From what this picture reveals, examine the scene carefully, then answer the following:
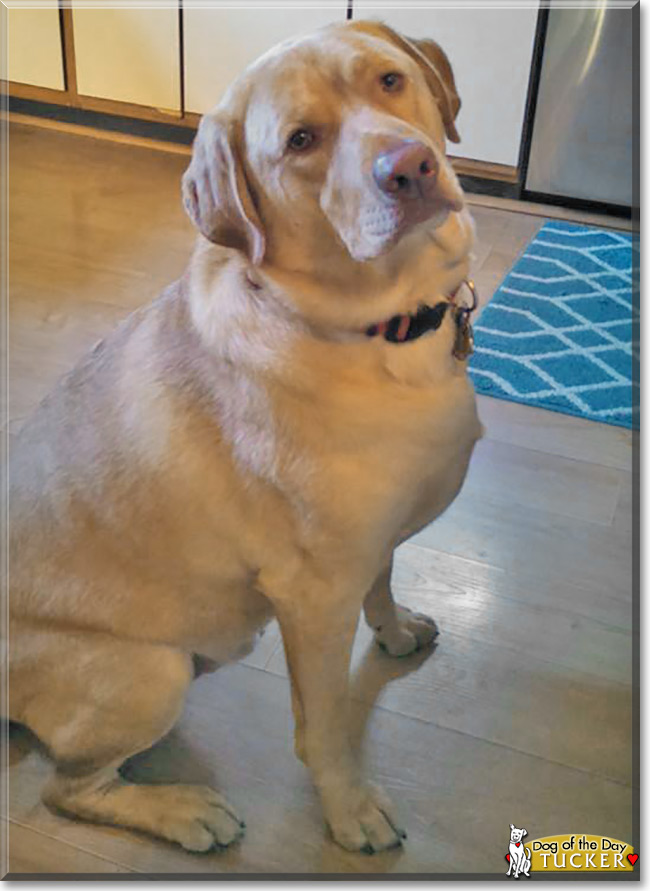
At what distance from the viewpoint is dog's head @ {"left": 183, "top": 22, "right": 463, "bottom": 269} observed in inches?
40.3

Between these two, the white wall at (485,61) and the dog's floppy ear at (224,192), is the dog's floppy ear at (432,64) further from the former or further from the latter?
the white wall at (485,61)

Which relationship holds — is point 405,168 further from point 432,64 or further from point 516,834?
point 516,834

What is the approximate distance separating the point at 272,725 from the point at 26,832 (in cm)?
39

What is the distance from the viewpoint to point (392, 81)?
1105mm

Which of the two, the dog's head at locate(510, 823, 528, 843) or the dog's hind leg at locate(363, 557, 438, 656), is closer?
the dog's head at locate(510, 823, 528, 843)

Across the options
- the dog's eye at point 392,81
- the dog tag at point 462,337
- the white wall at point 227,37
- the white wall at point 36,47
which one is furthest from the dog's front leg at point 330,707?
the white wall at point 36,47

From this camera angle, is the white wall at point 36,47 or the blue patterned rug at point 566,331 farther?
the white wall at point 36,47

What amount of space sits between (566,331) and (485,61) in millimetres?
1068

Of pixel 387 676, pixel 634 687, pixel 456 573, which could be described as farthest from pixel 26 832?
pixel 634 687

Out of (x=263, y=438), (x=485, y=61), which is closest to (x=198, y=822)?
(x=263, y=438)

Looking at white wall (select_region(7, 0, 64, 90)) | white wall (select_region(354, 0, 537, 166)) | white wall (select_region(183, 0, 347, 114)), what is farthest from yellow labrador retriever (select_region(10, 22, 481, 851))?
white wall (select_region(7, 0, 64, 90))

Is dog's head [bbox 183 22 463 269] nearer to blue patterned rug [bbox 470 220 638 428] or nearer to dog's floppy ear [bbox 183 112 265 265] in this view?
dog's floppy ear [bbox 183 112 265 265]

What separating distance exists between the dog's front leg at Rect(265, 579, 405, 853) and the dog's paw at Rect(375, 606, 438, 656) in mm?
228

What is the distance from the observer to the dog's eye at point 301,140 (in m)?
1.07
